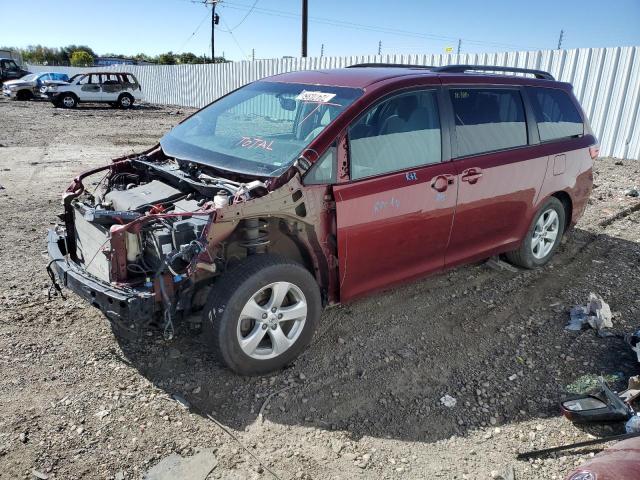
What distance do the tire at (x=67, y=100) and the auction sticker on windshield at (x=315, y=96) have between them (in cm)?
2246

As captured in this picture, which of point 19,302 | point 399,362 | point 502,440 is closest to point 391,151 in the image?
point 399,362

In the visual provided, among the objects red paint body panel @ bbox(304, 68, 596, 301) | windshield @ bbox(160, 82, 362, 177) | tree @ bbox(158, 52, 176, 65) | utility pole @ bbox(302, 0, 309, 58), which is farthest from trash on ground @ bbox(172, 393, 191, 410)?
tree @ bbox(158, 52, 176, 65)

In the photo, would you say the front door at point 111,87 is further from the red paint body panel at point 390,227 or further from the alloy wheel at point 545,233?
the red paint body panel at point 390,227

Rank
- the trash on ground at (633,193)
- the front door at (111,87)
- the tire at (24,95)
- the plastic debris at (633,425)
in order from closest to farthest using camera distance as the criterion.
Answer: the plastic debris at (633,425), the trash on ground at (633,193), the front door at (111,87), the tire at (24,95)

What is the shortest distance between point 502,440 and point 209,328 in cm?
183

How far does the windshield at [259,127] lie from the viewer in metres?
3.42

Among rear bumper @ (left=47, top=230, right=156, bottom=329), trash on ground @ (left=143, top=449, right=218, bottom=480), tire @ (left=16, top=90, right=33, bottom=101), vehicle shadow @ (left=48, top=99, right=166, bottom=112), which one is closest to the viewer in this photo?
trash on ground @ (left=143, top=449, right=218, bottom=480)

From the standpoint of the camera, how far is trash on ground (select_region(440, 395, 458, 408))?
312 centimetres

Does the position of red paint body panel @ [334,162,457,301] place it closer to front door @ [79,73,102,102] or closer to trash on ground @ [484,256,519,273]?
trash on ground @ [484,256,519,273]

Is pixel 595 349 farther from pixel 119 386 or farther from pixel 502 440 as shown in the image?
pixel 119 386

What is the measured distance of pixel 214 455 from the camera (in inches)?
105

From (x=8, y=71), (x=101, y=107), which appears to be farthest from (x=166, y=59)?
(x=101, y=107)

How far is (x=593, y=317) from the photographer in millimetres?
4004

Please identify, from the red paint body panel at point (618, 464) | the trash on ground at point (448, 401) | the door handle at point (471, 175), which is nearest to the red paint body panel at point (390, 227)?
the door handle at point (471, 175)
